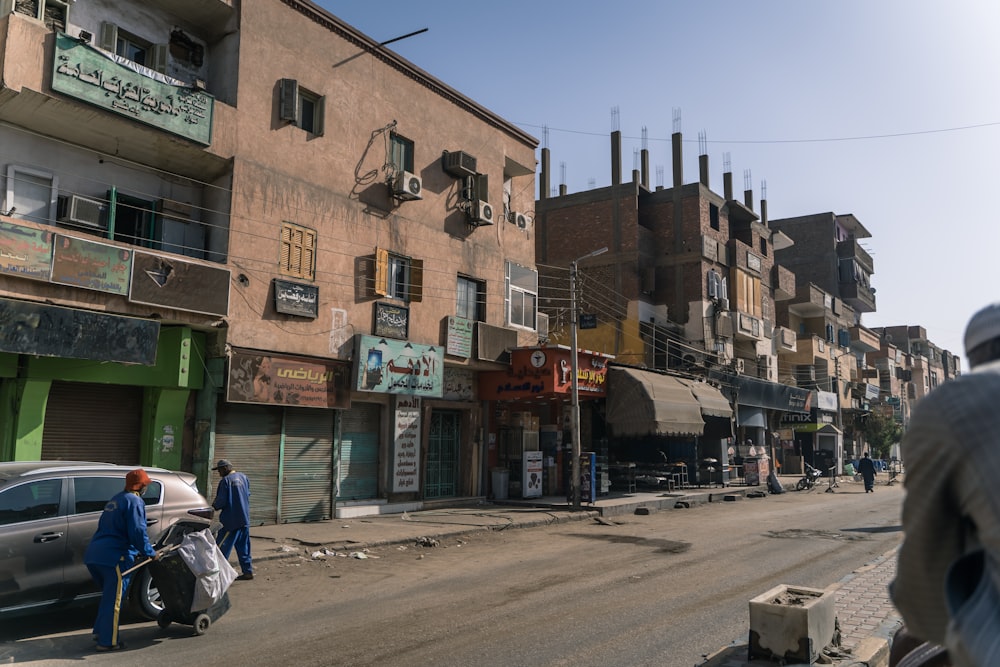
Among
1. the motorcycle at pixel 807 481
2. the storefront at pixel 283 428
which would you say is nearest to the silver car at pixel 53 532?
the storefront at pixel 283 428

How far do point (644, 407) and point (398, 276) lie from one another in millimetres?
9688

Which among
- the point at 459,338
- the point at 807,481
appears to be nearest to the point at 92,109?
the point at 459,338

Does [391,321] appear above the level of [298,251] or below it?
below

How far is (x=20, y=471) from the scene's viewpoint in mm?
8070

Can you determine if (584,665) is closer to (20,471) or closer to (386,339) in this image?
(20,471)

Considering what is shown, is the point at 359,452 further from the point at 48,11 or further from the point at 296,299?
the point at 48,11

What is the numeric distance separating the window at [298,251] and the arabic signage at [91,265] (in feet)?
12.5

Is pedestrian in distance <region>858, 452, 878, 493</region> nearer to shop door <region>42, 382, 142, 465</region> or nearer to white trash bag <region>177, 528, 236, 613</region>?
shop door <region>42, 382, 142, 465</region>

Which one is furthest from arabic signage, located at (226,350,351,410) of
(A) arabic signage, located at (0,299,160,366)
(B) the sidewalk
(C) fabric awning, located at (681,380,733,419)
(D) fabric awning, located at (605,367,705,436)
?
(C) fabric awning, located at (681,380,733,419)

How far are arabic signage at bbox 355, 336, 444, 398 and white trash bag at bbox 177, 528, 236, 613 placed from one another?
10.8 meters

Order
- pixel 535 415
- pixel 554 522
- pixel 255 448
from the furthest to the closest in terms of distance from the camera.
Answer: pixel 535 415
pixel 554 522
pixel 255 448

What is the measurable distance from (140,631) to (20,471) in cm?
216

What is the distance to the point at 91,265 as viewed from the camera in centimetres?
1334

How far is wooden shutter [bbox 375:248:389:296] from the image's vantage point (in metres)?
19.2
